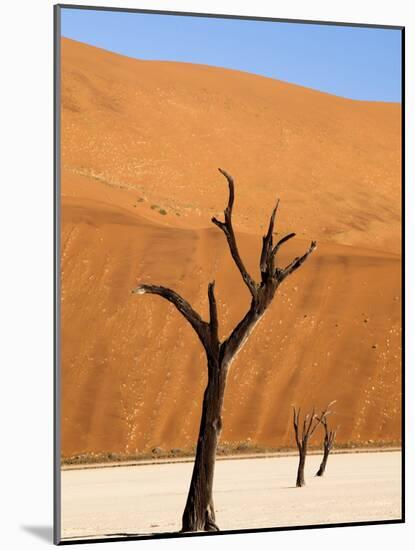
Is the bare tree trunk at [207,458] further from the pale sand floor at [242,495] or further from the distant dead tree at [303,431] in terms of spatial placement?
the distant dead tree at [303,431]

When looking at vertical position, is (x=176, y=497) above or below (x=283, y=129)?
below

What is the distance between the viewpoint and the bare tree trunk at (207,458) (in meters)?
19.2

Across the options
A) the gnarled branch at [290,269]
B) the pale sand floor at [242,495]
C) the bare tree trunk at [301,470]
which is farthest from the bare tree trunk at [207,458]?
the bare tree trunk at [301,470]

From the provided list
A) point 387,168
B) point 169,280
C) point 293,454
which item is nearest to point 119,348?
point 169,280

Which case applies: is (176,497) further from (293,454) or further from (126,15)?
(126,15)

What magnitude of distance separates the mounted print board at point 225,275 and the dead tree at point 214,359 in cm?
2

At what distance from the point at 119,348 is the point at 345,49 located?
4.29 metres

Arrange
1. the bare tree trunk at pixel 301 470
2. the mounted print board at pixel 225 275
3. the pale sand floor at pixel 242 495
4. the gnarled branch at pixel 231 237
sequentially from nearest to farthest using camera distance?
the gnarled branch at pixel 231 237 < the pale sand floor at pixel 242 495 < the mounted print board at pixel 225 275 < the bare tree trunk at pixel 301 470

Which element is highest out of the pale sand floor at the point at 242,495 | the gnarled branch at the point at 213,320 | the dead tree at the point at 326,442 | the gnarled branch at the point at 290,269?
the gnarled branch at the point at 290,269

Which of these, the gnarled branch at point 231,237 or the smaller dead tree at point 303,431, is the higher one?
the gnarled branch at point 231,237

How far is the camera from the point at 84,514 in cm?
1886

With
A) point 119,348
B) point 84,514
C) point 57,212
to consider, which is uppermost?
point 57,212

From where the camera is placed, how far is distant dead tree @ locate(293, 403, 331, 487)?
803 inches

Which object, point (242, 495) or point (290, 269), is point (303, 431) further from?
point (290, 269)
